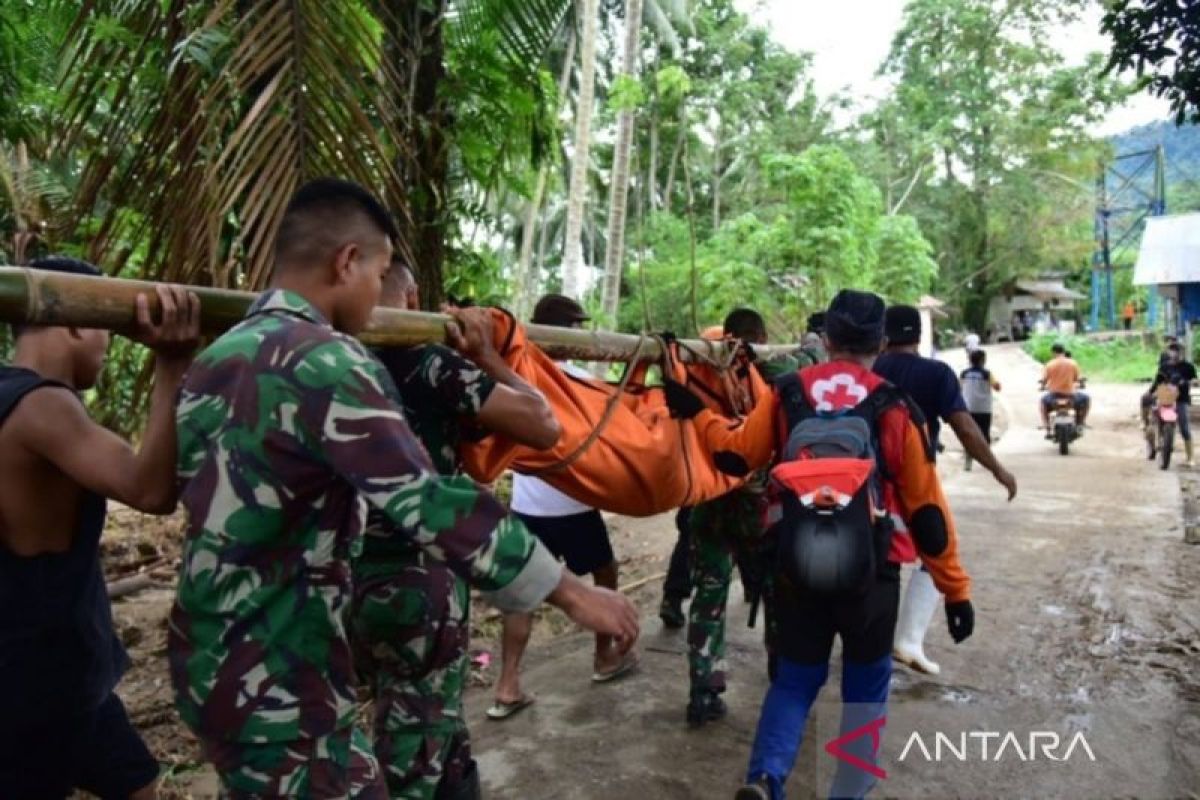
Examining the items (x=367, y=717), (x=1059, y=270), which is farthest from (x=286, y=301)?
(x=1059, y=270)

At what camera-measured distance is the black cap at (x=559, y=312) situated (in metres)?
3.82

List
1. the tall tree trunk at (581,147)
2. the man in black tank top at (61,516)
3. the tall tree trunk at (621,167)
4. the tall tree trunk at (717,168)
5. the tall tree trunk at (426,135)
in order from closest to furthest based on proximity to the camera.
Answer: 1. the man in black tank top at (61,516)
2. the tall tree trunk at (426,135)
3. the tall tree trunk at (621,167)
4. the tall tree trunk at (581,147)
5. the tall tree trunk at (717,168)

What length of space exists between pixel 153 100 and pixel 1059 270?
42.9 m

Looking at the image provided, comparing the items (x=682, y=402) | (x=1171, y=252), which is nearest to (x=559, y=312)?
(x=682, y=402)

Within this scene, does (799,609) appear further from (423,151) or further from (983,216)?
(983,216)

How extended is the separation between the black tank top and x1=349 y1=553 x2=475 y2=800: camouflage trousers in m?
0.63

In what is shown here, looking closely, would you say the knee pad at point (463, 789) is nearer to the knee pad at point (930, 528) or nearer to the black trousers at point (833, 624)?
the black trousers at point (833, 624)

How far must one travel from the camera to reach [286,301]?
1673 millimetres

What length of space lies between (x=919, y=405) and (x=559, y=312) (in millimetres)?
1745

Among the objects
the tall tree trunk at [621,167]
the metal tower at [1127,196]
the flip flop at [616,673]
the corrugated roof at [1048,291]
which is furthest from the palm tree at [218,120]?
the corrugated roof at [1048,291]

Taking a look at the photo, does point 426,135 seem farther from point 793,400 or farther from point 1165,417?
point 1165,417

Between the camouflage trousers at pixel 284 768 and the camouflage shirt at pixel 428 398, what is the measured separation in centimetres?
74

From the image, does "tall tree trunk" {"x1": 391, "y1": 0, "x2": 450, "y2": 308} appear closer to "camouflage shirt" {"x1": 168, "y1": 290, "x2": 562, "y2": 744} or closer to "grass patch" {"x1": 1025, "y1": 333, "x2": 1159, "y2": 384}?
"camouflage shirt" {"x1": 168, "y1": 290, "x2": 562, "y2": 744}

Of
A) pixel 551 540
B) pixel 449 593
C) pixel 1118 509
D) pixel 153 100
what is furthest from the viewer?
pixel 1118 509
